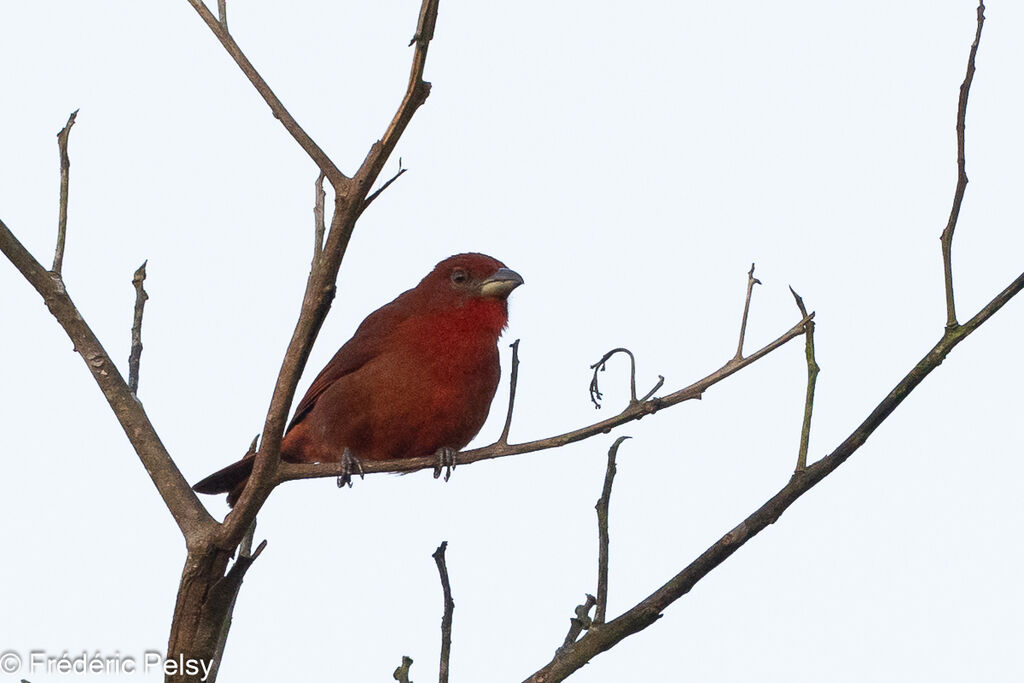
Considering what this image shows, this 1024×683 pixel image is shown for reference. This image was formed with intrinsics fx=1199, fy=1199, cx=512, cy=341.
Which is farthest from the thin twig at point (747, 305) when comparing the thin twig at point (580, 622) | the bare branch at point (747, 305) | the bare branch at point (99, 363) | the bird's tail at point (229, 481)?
the bird's tail at point (229, 481)

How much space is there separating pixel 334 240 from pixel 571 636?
4.42 ft

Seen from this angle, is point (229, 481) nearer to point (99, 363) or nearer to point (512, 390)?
point (99, 363)

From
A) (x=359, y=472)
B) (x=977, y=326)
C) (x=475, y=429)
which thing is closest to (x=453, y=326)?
(x=475, y=429)

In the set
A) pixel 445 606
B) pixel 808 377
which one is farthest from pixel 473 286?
pixel 808 377

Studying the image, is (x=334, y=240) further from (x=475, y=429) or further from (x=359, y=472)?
(x=475, y=429)

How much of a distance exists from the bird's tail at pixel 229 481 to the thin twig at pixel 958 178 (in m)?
3.54

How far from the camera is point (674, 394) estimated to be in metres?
3.17

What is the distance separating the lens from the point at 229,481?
5.75 meters

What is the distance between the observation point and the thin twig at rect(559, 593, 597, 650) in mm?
3383

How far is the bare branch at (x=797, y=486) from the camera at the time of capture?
295cm

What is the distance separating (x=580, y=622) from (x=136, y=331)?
171 centimetres

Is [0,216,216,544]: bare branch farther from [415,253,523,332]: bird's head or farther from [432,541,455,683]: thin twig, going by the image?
[415,253,523,332]: bird's head

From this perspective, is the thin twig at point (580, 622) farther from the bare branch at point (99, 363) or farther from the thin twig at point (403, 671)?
the bare branch at point (99, 363)

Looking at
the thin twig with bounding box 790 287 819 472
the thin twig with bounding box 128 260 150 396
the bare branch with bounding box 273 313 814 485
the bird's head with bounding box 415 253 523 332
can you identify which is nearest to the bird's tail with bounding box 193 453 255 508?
the bird's head with bounding box 415 253 523 332
